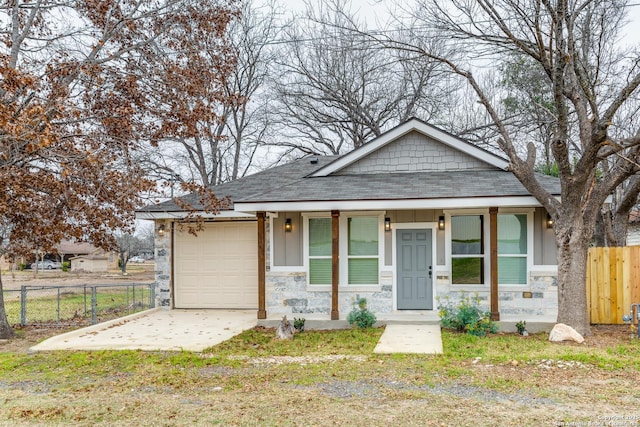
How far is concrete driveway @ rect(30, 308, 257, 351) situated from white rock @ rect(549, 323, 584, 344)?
5286mm

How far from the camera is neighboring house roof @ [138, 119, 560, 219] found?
29.1 ft

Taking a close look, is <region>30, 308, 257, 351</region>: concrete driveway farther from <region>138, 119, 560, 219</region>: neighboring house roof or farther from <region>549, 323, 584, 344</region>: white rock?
<region>549, 323, 584, 344</region>: white rock

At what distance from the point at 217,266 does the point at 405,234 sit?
4.61m

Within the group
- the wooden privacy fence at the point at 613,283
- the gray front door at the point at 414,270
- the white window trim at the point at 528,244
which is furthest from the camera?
the gray front door at the point at 414,270

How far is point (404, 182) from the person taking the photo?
32.9 ft

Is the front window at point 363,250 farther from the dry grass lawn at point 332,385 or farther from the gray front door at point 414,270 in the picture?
the dry grass lawn at point 332,385

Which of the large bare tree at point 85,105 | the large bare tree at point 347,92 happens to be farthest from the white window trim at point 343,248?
the large bare tree at point 347,92

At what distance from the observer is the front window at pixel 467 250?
31.7 ft

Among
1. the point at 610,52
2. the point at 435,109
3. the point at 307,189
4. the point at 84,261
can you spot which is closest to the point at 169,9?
the point at 307,189

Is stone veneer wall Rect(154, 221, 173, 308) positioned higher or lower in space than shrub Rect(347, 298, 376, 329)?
higher

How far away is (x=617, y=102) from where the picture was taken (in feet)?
24.1

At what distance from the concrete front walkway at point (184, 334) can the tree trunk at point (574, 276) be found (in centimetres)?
217

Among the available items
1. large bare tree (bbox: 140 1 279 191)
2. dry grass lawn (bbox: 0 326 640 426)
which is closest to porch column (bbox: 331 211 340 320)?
dry grass lawn (bbox: 0 326 640 426)

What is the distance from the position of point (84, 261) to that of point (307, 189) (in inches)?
1569
